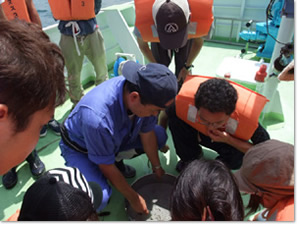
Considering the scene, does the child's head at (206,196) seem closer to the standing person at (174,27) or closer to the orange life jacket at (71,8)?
the standing person at (174,27)

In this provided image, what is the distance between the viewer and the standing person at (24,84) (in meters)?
0.49

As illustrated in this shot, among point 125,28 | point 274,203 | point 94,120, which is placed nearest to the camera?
point 274,203

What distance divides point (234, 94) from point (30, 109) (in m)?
1.33

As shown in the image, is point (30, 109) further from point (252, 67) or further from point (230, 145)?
point (252, 67)

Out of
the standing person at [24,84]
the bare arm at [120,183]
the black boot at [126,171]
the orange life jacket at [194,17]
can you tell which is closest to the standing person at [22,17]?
the black boot at [126,171]

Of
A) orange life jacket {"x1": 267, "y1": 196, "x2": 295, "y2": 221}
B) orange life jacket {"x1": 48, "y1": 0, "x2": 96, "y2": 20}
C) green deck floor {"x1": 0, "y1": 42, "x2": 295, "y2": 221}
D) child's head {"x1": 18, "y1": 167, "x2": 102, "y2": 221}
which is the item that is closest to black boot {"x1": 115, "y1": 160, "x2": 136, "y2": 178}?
green deck floor {"x1": 0, "y1": 42, "x2": 295, "y2": 221}

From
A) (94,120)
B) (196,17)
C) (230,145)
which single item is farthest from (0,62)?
(196,17)

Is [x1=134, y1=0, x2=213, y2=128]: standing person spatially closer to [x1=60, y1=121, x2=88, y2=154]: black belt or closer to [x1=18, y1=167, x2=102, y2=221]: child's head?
[x1=60, y1=121, x2=88, y2=154]: black belt

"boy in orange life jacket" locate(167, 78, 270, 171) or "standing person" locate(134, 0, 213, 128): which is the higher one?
"standing person" locate(134, 0, 213, 128)

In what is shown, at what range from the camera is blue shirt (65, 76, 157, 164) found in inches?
50.8

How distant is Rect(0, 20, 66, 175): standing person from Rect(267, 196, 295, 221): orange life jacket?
1023mm

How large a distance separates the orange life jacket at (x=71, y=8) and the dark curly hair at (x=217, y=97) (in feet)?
5.87

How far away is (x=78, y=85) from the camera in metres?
2.69

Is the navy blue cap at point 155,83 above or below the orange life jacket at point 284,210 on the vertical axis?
above
